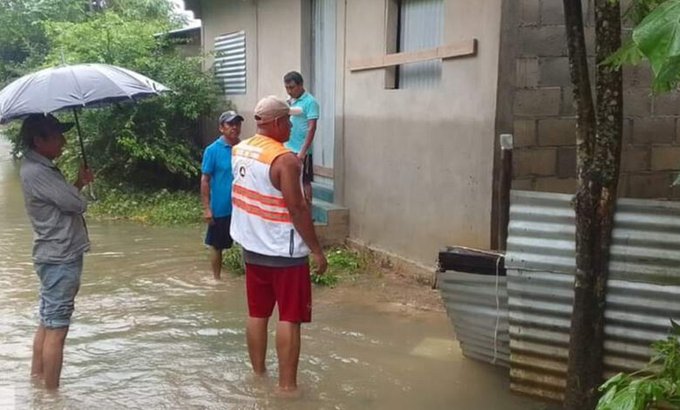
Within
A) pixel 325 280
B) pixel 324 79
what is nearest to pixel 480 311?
pixel 325 280

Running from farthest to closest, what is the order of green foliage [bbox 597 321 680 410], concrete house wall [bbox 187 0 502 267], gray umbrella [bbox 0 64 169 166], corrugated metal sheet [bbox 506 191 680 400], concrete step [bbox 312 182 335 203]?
1. concrete step [bbox 312 182 335 203]
2. concrete house wall [bbox 187 0 502 267]
3. gray umbrella [bbox 0 64 169 166]
4. corrugated metal sheet [bbox 506 191 680 400]
5. green foliage [bbox 597 321 680 410]

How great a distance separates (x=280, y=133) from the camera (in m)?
4.61

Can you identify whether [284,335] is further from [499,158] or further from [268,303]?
[499,158]

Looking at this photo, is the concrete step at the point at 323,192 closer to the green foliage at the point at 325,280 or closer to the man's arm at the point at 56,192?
the green foliage at the point at 325,280

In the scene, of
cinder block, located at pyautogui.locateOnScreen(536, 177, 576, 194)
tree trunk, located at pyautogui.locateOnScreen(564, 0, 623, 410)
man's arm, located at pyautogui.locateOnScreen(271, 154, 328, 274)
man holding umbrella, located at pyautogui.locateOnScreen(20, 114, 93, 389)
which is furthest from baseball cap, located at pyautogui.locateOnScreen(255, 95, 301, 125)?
cinder block, located at pyautogui.locateOnScreen(536, 177, 576, 194)

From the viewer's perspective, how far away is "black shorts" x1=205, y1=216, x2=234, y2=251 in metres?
7.09

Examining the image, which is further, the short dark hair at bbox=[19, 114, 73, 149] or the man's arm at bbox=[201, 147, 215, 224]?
the man's arm at bbox=[201, 147, 215, 224]

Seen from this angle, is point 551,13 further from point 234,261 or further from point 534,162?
point 234,261

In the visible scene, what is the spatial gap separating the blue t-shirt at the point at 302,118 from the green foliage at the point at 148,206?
364cm

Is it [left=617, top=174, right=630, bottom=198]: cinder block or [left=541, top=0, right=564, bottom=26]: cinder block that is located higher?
[left=541, top=0, right=564, bottom=26]: cinder block

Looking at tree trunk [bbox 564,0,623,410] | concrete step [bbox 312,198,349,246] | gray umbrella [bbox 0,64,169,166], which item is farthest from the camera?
concrete step [bbox 312,198,349,246]

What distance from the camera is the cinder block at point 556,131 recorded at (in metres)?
5.63

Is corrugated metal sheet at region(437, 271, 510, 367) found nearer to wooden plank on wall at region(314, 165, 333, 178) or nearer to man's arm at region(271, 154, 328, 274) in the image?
man's arm at region(271, 154, 328, 274)

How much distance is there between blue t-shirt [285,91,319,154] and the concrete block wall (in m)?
2.63
